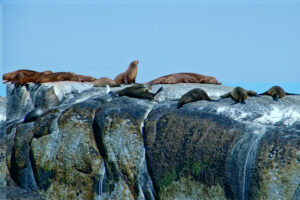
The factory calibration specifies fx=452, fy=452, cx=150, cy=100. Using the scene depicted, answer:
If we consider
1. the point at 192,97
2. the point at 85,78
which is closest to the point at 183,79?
the point at 85,78

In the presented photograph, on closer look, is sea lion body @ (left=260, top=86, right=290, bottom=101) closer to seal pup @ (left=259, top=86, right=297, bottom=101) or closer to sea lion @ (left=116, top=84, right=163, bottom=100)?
seal pup @ (left=259, top=86, right=297, bottom=101)

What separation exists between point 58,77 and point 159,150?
7.30 metres

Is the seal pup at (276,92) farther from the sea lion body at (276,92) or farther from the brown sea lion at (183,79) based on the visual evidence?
the brown sea lion at (183,79)

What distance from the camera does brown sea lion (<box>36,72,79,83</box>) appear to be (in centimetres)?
1341

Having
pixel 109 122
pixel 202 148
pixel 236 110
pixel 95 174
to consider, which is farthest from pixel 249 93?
pixel 95 174

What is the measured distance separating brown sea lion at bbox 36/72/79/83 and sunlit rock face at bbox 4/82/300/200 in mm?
4395

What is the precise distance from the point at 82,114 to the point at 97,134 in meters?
0.49

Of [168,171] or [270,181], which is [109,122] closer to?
[168,171]

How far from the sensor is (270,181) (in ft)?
20.8

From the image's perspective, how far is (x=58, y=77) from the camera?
13.9m

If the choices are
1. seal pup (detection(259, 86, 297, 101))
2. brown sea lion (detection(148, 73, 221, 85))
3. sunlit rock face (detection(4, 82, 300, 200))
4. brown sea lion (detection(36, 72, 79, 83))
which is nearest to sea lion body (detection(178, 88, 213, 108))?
sunlit rock face (detection(4, 82, 300, 200))

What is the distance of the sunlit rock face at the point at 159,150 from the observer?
652 centimetres

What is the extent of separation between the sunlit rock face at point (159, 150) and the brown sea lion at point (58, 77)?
4395mm

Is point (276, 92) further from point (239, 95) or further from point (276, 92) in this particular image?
point (239, 95)
